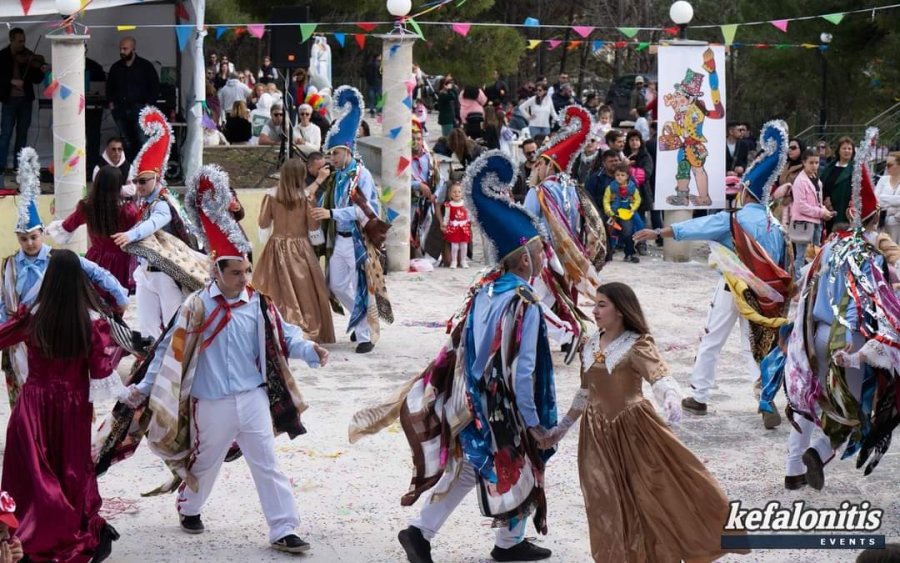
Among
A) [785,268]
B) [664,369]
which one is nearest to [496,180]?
[664,369]

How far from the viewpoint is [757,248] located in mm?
8945

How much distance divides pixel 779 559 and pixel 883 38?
51.7 feet

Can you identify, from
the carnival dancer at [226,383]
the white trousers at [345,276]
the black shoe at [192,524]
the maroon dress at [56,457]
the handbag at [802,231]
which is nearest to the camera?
the maroon dress at [56,457]

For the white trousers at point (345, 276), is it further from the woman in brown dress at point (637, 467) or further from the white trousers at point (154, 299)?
the woman in brown dress at point (637, 467)

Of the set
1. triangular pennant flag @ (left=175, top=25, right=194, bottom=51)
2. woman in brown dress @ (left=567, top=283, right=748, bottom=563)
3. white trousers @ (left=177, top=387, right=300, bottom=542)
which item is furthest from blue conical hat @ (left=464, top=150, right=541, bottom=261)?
triangular pennant flag @ (left=175, top=25, right=194, bottom=51)

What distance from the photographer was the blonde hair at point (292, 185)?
10906 mm

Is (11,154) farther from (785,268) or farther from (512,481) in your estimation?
(512,481)

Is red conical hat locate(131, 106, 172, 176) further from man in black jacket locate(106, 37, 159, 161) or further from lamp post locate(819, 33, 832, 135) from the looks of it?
lamp post locate(819, 33, 832, 135)

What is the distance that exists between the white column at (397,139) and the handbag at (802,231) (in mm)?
4132

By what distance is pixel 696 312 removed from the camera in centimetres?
1344

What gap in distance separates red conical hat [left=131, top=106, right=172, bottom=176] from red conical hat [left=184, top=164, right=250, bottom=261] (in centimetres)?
280

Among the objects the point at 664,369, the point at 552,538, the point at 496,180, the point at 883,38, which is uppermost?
the point at 883,38

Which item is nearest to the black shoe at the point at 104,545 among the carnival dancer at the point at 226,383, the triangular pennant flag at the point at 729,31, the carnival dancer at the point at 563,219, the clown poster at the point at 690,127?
the carnival dancer at the point at 226,383

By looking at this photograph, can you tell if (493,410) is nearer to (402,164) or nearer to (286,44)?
(402,164)
